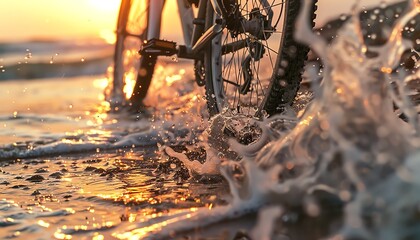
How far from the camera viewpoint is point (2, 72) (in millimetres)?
17094

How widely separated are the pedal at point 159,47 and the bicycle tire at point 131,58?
0.92 metres

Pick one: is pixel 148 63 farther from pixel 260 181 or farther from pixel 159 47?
pixel 260 181

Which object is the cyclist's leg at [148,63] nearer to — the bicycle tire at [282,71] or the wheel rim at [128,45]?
the wheel rim at [128,45]

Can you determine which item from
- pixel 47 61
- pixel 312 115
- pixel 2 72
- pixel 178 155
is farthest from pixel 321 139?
pixel 47 61

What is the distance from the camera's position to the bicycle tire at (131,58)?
6.51 meters

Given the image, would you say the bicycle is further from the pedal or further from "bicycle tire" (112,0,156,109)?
"bicycle tire" (112,0,156,109)

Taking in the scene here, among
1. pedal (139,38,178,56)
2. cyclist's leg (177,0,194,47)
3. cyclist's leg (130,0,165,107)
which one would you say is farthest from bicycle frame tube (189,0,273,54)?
cyclist's leg (130,0,165,107)

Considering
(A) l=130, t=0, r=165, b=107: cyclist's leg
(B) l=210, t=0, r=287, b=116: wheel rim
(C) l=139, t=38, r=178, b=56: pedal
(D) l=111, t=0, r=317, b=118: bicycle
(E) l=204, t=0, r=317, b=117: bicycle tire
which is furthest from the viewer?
(A) l=130, t=0, r=165, b=107: cyclist's leg

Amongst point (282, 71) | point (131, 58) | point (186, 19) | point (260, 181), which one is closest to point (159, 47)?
point (186, 19)

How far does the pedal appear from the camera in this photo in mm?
5062

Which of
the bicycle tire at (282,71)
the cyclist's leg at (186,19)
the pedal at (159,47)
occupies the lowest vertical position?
the bicycle tire at (282,71)

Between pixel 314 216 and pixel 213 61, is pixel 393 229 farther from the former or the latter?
pixel 213 61

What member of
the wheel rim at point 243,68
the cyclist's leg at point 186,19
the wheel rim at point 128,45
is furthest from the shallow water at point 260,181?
the wheel rim at point 128,45

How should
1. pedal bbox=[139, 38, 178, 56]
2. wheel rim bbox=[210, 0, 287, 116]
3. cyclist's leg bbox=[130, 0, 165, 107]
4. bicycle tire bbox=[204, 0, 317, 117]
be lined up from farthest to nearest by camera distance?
cyclist's leg bbox=[130, 0, 165, 107] → pedal bbox=[139, 38, 178, 56] → wheel rim bbox=[210, 0, 287, 116] → bicycle tire bbox=[204, 0, 317, 117]
